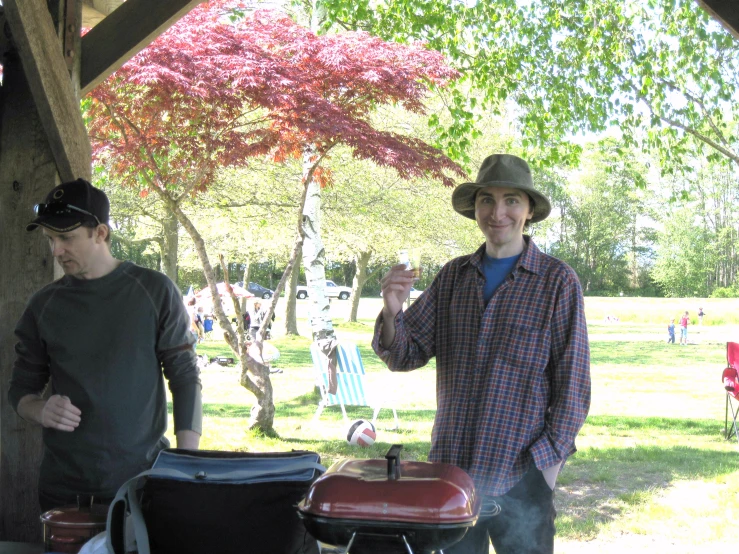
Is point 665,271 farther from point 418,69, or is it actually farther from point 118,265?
point 118,265

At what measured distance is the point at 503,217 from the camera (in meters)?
2.24

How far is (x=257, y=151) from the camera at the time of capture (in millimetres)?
6750

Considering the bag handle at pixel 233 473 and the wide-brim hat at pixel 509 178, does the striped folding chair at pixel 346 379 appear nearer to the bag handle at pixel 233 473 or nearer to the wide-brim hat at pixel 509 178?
the wide-brim hat at pixel 509 178

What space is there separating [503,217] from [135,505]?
1189 mm

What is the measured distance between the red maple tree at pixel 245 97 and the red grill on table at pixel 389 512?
5.14 metres

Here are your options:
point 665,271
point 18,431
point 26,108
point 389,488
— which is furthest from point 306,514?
point 665,271

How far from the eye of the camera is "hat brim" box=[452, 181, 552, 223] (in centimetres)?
222

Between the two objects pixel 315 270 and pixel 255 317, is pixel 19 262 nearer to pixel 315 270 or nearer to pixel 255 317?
pixel 315 270

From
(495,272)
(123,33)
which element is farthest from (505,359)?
(123,33)

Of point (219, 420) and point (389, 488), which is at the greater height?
point (389, 488)

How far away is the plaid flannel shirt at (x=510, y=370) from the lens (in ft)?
6.82

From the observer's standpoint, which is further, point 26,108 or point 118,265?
point 26,108

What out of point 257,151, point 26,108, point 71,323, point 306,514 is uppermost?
point 257,151

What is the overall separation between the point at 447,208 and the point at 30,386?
60.2ft
